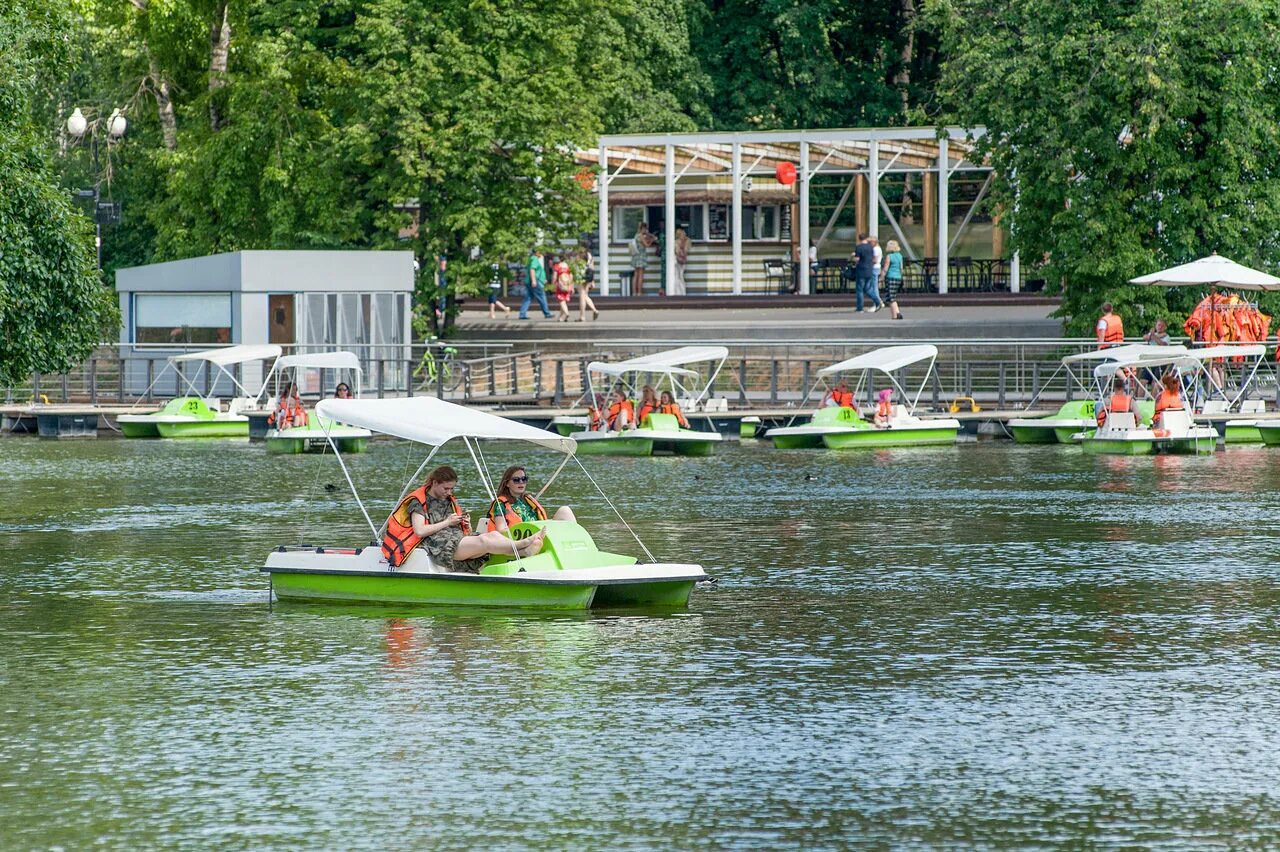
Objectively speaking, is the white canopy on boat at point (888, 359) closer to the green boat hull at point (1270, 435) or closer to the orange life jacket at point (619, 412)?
the orange life jacket at point (619, 412)

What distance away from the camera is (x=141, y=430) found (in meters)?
41.8

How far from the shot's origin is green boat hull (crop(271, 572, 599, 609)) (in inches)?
689

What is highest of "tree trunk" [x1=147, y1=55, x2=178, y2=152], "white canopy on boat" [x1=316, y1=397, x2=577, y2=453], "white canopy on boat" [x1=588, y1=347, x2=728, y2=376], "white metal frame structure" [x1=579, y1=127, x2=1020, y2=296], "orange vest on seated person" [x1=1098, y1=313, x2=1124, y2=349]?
"tree trunk" [x1=147, y1=55, x2=178, y2=152]

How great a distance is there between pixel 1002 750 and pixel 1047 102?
115 feet

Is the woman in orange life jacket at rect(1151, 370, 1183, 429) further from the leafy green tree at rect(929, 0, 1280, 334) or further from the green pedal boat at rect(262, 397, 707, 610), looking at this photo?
the green pedal boat at rect(262, 397, 707, 610)

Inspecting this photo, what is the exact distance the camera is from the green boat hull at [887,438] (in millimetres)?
38688

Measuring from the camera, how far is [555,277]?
54.6 m

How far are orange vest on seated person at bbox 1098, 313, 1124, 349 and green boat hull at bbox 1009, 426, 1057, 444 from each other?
2.87 meters

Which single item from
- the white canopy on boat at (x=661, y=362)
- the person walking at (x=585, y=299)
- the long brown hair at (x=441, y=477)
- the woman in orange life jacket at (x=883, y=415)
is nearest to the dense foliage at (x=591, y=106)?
the person walking at (x=585, y=299)

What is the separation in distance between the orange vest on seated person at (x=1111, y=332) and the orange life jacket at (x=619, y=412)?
9897 millimetres

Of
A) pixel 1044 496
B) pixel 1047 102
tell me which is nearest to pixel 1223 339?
pixel 1047 102

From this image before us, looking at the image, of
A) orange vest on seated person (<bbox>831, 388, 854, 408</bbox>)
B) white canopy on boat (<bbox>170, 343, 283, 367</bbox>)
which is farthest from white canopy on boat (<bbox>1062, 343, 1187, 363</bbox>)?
white canopy on boat (<bbox>170, 343, 283, 367</bbox>)

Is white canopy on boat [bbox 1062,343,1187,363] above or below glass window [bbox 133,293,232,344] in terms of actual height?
below

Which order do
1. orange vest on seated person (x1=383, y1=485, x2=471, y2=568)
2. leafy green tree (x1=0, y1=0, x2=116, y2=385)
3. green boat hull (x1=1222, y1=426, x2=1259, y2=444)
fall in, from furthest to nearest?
green boat hull (x1=1222, y1=426, x2=1259, y2=444), leafy green tree (x1=0, y1=0, x2=116, y2=385), orange vest on seated person (x1=383, y1=485, x2=471, y2=568)
